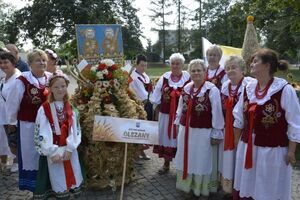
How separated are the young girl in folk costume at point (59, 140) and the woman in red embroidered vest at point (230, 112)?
1.90 m

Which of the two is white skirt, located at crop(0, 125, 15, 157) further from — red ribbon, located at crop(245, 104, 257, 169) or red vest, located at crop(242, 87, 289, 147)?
red vest, located at crop(242, 87, 289, 147)

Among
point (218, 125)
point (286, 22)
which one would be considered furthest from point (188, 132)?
point (286, 22)

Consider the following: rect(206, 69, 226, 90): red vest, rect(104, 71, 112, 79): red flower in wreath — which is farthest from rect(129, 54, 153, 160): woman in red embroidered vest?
rect(206, 69, 226, 90): red vest

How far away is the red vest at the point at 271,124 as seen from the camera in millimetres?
3973

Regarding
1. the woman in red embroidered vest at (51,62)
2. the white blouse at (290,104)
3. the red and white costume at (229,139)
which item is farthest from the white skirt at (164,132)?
the white blouse at (290,104)

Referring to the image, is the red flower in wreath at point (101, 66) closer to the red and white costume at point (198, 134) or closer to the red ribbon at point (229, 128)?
the red and white costume at point (198, 134)

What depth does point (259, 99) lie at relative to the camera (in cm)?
408

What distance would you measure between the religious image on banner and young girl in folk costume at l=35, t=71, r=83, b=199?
5.18 ft

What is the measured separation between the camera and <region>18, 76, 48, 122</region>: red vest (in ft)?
17.0

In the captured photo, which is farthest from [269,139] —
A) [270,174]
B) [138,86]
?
[138,86]

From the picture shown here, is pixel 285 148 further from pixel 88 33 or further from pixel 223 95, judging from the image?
pixel 88 33

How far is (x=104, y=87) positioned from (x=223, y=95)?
69.2 inches

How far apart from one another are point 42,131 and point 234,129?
2.34 metres

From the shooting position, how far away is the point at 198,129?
5129 mm
